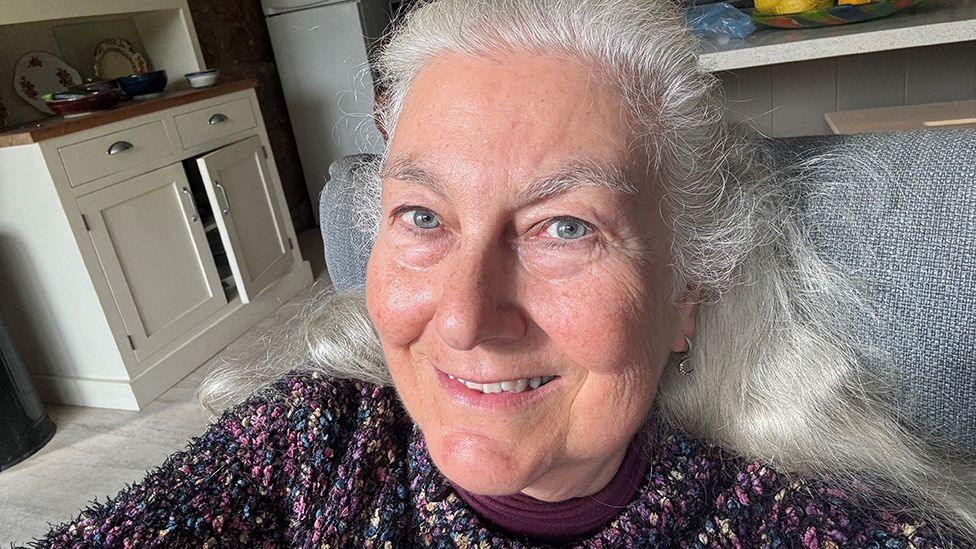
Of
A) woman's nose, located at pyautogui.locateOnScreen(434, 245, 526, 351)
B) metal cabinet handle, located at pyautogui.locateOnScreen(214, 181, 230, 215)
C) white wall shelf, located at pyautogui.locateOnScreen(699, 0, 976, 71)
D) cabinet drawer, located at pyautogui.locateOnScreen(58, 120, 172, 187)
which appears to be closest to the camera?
woman's nose, located at pyautogui.locateOnScreen(434, 245, 526, 351)

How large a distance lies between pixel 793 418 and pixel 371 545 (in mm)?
594

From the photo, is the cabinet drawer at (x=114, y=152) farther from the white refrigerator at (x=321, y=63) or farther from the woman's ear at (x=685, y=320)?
the woman's ear at (x=685, y=320)

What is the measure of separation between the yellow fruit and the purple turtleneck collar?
69.8 inches

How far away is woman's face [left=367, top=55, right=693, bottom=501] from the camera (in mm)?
765

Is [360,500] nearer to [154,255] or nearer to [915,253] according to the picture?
[915,253]

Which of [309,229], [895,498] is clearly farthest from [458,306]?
[309,229]

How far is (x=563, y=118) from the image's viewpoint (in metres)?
0.77

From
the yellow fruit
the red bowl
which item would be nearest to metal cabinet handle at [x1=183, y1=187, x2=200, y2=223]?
the red bowl

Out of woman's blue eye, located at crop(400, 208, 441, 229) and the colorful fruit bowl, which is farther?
the colorful fruit bowl

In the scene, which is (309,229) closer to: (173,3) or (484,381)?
(173,3)

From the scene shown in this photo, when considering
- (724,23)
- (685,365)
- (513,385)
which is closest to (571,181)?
(513,385)

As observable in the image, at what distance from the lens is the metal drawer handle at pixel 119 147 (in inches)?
103

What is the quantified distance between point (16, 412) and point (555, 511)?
7.54ft

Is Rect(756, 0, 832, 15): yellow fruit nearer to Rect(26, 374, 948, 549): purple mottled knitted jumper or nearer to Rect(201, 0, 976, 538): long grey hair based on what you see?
Rect(201, 0, 976, 538): long grey hair
